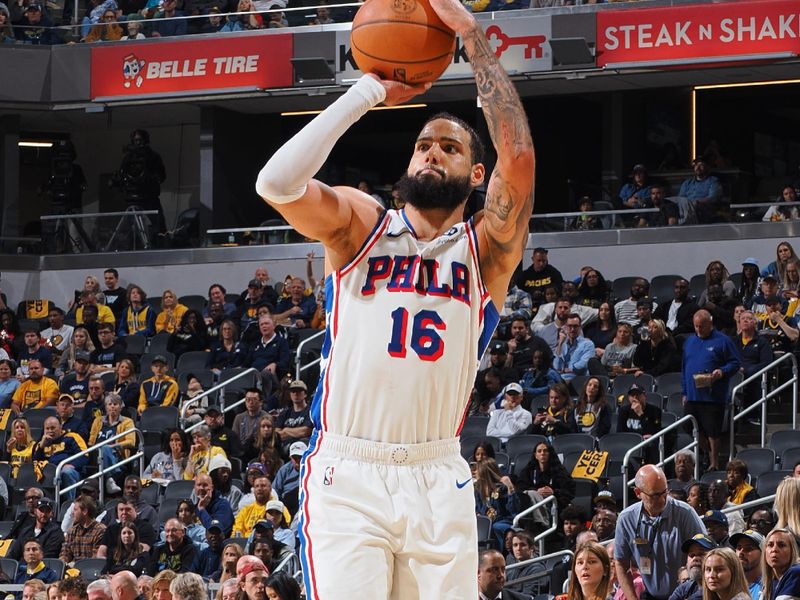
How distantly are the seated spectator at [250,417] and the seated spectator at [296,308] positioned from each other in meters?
2.07

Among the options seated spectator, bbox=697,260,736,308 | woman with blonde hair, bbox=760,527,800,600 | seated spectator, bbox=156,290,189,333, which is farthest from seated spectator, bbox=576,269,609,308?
woman with blonde hair, bbox=760,527,800,600

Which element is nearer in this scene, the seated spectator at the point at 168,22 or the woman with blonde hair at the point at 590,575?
the woman with blonde hair at the point at 590,575

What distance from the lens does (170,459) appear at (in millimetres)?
13961

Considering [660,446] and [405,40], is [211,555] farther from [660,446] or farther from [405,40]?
[405,40]

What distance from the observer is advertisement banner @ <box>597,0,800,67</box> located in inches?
672

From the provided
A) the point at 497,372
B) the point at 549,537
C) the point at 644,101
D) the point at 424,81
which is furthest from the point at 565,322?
the point at 424,81

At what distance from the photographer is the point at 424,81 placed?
4.42 meters

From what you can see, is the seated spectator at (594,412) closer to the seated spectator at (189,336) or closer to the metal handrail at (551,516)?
the metal handrail at (551,516)

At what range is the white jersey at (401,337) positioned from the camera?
169 inches

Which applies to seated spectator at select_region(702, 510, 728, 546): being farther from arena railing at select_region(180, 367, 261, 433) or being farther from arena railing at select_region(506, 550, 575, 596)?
arena railing at select_region(180, 367, 261, 433)

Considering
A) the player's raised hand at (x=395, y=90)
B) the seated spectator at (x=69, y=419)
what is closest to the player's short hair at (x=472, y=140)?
the player's raised hand at (x=395, y=90)

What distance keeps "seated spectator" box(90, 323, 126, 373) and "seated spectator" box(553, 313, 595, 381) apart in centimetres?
520

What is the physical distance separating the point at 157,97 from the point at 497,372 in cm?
824

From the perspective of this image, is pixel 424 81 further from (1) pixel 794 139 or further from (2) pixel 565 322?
(1) pixel 794 139
